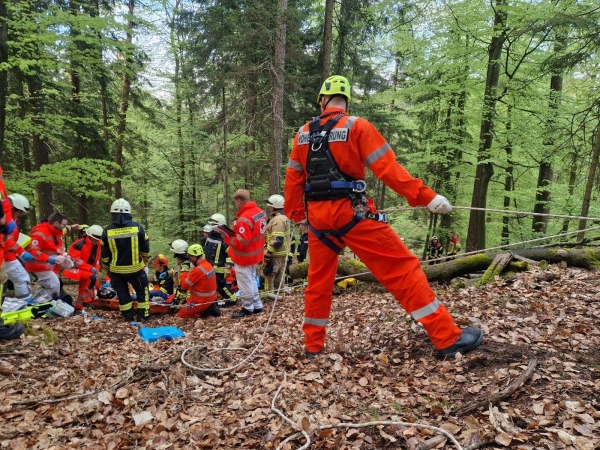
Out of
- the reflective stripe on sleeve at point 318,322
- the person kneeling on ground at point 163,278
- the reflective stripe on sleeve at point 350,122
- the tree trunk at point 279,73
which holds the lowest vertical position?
the person kneeling on ground at point 163,278

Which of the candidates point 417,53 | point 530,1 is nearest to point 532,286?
point 530,1

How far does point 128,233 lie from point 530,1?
1201cm

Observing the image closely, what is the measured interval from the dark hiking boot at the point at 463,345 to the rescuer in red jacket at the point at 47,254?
24.8 ft

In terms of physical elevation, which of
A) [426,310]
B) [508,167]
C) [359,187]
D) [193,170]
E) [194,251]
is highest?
[508,167]

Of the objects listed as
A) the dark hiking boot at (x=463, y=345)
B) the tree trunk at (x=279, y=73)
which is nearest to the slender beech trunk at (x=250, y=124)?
the tree trunk at (x=279, y=73)

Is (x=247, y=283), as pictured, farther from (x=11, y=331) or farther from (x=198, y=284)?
(x=11, y=331)

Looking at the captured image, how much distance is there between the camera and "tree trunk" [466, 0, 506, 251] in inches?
442

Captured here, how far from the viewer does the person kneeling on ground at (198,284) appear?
7922mm

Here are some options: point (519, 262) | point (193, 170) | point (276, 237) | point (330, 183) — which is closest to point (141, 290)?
point (276, 237)

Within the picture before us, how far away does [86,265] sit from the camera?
853cm

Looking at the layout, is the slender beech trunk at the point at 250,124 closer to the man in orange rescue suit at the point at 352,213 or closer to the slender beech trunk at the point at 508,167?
the slender beech trunk at the point at 508,167

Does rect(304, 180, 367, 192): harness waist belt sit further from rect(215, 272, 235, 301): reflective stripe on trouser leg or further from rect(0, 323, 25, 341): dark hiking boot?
rect(215, 272, 235, 301): reflective stripe on trouser leg

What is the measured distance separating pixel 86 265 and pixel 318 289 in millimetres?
6673

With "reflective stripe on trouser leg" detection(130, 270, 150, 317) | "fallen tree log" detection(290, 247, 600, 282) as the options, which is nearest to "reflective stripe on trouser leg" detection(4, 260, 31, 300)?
"reflective stripe on trouser leg" detection(130, 270, 150, 317)
